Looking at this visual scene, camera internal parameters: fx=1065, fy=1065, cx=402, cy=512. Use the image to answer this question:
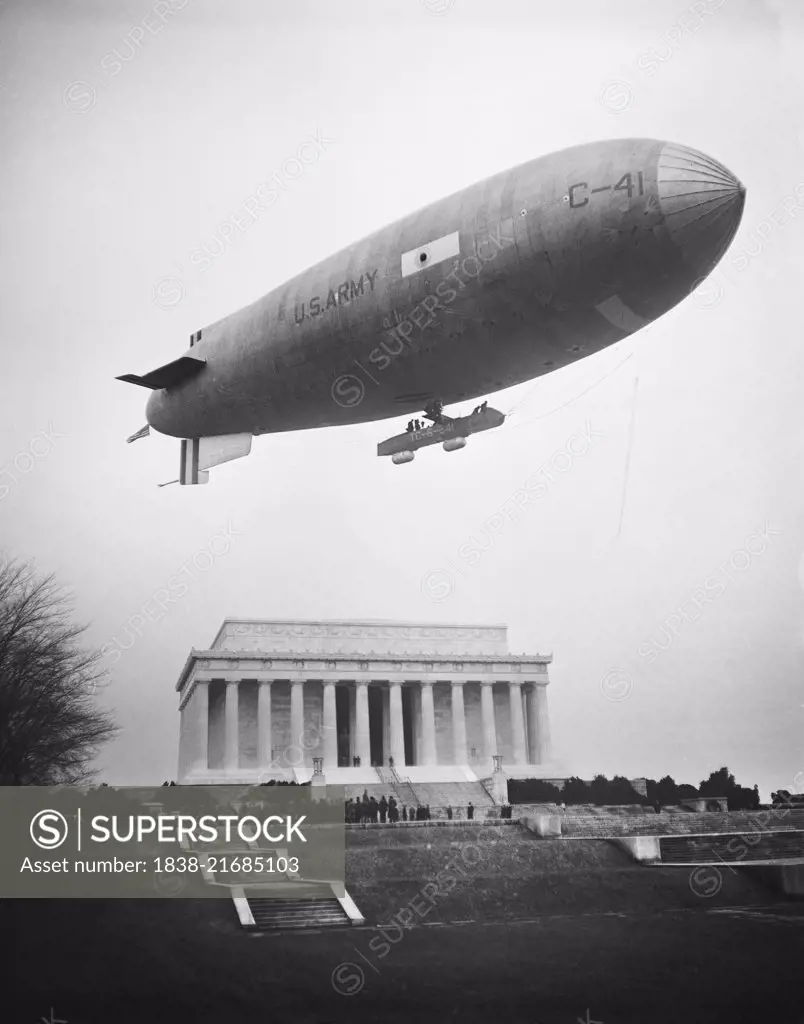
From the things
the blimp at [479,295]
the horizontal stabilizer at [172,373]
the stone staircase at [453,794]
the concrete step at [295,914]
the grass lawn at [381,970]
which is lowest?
the grass lawn at [381,970]

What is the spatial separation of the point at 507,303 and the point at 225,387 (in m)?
7.69

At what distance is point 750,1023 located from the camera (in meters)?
17.2

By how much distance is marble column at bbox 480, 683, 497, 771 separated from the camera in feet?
204

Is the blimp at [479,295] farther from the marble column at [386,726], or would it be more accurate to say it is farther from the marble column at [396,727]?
the marble column at [386,726]

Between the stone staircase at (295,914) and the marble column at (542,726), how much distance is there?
136 ft

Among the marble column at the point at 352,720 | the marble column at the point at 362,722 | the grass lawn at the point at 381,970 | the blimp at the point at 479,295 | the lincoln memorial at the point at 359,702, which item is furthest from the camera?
the marble column at the point at 352,720

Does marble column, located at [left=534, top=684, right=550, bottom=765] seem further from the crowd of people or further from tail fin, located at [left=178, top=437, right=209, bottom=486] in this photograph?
tail fin, located at [left=178, top=437, right=209, bottom=486]

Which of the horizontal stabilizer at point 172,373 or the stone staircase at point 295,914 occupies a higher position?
the horizontal stabilizer at point 172,373

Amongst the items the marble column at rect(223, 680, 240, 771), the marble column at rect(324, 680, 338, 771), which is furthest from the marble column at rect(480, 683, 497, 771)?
the marble column at rect(223, 680, 240, 771)

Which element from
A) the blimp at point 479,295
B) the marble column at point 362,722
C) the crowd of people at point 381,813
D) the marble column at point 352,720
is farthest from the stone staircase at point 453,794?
the blimp at point 479,295

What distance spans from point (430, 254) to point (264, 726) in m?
44.5

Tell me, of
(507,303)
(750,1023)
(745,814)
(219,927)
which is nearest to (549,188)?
(507,303)

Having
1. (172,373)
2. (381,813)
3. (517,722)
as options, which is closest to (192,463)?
(172,373)

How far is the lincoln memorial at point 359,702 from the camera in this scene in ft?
194
